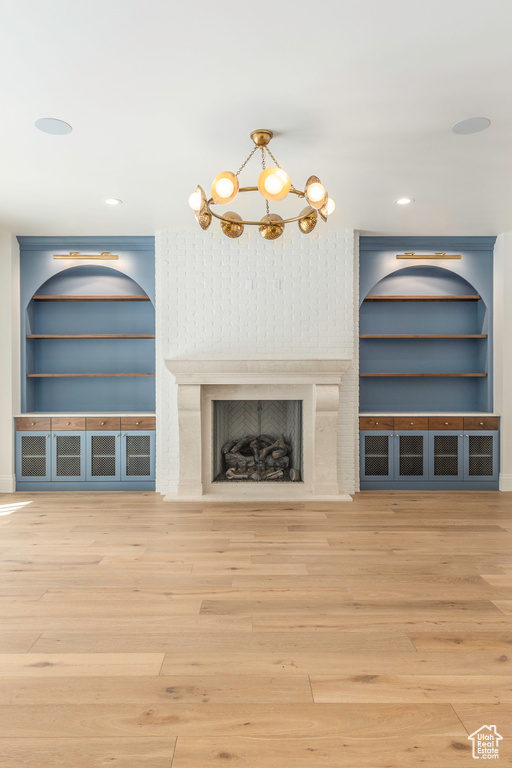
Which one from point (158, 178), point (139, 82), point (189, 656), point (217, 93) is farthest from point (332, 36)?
point (189, 656)

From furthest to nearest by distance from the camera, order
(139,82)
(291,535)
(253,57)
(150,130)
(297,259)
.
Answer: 1. (297,259)
2. (291,535)
3. (150,130)
4. (139,82)
5. (253,57)

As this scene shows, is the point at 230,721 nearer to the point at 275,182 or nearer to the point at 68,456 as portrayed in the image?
the point at 275,182

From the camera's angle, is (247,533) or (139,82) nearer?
(139,82)

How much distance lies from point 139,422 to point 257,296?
184 centimetres

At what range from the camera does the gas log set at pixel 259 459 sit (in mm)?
5359

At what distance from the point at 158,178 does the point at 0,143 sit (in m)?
1.12

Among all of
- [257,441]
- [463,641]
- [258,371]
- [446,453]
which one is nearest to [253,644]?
[463,641]

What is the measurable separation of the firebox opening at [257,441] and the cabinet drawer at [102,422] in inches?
41.1

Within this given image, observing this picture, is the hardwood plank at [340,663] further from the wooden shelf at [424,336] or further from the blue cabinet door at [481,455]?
the wooden shelf at [424,336]

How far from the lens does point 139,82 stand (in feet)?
8.63

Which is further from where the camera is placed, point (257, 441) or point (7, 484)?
point (257, 441)

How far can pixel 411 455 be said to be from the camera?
5402 mm

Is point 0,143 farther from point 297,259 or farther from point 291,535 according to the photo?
point 291,535

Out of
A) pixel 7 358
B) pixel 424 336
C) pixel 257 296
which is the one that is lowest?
pixel 7 358
